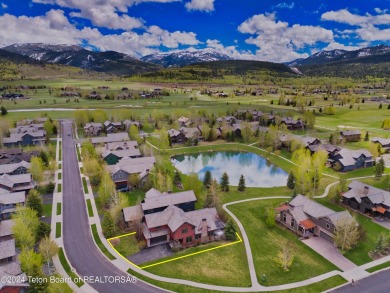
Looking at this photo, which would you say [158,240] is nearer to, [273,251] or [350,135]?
[273,251]

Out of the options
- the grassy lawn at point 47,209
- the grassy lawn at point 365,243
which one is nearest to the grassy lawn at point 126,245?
the grassy lawn at point 47,209

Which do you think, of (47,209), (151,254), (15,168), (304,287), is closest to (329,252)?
(304,287)

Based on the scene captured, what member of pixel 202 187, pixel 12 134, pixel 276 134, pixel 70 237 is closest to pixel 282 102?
pixel 276 134

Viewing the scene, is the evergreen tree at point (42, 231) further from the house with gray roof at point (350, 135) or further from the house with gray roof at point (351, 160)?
the house with gray roof at point (350, 135)

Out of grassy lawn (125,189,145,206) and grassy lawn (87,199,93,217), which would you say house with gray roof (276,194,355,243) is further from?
grassy lawn (87,199,93,217)

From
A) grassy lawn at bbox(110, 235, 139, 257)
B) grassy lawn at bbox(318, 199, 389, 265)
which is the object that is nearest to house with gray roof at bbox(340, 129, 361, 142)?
grassy lawn at bbox(318, 199, 389, 265)

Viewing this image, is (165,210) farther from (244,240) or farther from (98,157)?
(98,157)
